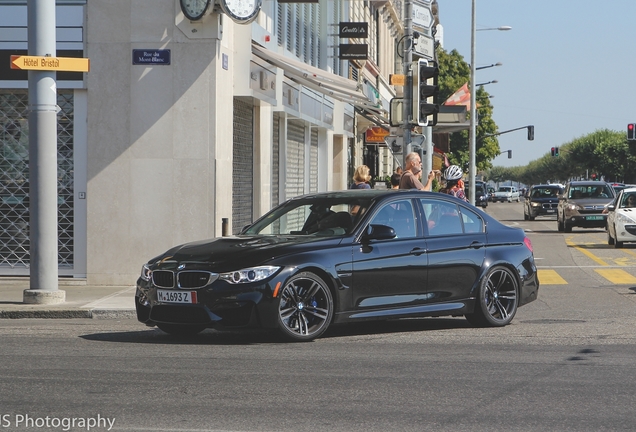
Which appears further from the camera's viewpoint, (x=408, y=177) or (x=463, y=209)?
(x=408, y=177)

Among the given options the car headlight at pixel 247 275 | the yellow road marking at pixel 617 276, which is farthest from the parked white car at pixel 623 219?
the car headlight at pixel 247 275

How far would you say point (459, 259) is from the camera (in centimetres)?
1137

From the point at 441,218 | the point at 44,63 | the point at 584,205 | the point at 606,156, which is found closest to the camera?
the point at 441,218

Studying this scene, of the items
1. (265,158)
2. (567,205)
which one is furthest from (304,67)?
(567,205)

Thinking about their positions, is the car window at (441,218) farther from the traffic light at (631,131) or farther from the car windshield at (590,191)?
the traffic light at (631,131)

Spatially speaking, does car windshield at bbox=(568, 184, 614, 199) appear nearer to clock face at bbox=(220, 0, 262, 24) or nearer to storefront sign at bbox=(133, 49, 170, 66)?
clock face at bbox=(220, 0, 262, 24)

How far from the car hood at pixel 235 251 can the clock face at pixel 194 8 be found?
21.3 feet

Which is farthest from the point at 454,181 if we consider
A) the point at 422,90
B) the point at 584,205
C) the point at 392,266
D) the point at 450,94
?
the point at 450,94

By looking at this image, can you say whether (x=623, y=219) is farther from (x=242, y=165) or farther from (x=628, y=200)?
(x=242, y=165)

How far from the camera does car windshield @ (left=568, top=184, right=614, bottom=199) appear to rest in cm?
3784

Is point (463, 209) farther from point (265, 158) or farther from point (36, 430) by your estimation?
point (265, 158)

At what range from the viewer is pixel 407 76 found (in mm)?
21141

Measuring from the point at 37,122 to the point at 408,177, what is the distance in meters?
5.50

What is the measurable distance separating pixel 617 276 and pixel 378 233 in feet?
31.1
